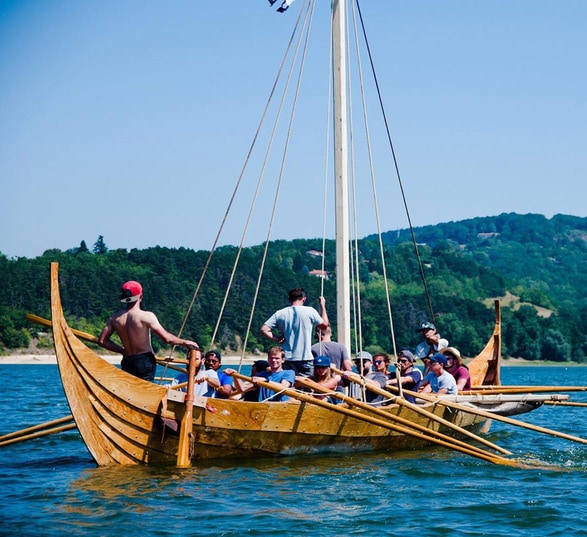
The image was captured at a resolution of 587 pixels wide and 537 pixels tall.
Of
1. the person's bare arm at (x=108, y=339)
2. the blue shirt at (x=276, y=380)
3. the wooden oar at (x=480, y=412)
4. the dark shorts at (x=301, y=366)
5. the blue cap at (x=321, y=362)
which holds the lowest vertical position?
the wooden oar at (x=480, y=412)

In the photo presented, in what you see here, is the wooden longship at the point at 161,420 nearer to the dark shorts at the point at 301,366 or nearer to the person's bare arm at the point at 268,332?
the dark shorts at the point at 301,366

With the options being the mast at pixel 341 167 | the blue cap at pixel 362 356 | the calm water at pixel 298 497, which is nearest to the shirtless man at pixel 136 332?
the calm water at pixel 298 497

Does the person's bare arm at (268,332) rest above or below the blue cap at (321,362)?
above

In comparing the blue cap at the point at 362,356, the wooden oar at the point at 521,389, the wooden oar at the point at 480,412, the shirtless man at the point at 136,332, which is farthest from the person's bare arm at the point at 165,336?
the wooden oar at the point at 521,389

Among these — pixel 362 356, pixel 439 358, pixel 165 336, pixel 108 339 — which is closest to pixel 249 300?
pixel 439 358

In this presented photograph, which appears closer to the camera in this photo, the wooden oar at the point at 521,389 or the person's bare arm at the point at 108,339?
the person's bare arm at the point at 108,339

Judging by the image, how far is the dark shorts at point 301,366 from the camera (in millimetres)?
15023

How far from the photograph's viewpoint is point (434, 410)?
53.5 ft

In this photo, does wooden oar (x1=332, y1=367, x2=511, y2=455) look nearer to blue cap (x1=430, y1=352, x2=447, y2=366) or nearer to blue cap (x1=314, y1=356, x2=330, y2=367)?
blue cap (x1=314, y1=356, x2=330, y2=367)

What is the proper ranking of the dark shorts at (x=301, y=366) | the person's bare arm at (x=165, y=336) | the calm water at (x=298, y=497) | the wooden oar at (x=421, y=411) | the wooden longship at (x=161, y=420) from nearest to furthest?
the calm water at (x=298, y=497), the person's bare arm at (x=165, y=336), the wooden longship at (x=161, y=420), the wooden oar at (x=421, y=411), the dark shorts at (x=301, y=366)

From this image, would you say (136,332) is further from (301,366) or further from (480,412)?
(480,412)

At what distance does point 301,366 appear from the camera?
1503 centimetres

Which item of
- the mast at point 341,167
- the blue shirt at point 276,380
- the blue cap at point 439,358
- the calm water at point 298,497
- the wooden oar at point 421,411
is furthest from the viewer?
the blue cap at point 439,358

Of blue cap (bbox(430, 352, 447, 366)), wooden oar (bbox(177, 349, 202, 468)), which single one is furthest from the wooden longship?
blue cap (bbox(430, 352, 447, 366))
